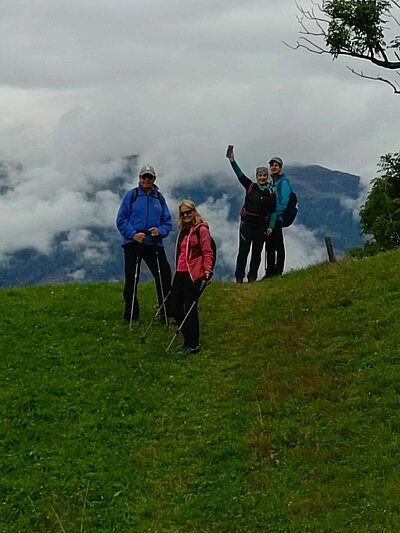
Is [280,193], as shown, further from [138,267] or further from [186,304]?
[186,304]

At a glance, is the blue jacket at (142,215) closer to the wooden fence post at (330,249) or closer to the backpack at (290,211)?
the backpack at (290,211)

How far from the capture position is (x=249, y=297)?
716 inches

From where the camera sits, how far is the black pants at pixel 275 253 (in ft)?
66.4

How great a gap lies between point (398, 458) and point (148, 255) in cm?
719

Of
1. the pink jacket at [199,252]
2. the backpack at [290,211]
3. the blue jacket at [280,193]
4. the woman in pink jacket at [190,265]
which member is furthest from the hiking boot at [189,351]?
the backpack at [290,211]

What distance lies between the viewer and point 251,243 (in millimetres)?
19797

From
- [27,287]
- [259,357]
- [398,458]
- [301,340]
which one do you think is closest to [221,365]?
[259,357]

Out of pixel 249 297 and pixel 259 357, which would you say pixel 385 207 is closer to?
pixel 249 297

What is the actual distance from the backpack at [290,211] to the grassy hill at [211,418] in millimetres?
3143

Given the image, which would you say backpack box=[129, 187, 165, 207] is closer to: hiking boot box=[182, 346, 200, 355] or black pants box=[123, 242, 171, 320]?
black pants box=[123, 242, 171, 320]

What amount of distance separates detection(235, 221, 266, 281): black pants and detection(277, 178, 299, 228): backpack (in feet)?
2.26

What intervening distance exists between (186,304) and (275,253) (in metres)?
6.96

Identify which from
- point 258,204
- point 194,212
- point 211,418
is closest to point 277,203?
point 258,204

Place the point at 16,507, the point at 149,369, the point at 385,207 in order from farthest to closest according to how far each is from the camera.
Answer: the point at 385,207
the point at 149,369
the point at 16,507
